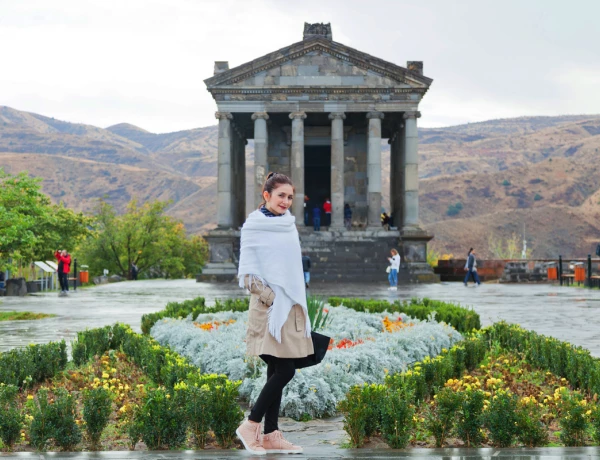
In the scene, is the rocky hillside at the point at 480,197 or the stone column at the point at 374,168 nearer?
the stone column at the point at 374,168

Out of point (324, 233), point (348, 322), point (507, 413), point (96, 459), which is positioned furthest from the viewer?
point (324, 233)

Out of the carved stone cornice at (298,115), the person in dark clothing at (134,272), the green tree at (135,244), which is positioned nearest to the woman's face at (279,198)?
the carved stone cornice at (298,115)

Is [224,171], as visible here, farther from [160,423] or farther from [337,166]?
[160,423]

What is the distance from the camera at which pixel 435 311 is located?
1459 cm

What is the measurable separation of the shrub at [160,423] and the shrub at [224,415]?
28cm

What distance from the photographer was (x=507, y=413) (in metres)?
6.56

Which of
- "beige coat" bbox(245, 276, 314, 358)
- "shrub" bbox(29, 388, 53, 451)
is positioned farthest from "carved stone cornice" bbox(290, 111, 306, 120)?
"shrub" bbox(29, 388, 53, 451)

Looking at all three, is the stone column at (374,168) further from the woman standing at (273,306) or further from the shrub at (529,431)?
the shrub at (529,431)

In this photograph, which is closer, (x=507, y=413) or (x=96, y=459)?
(x=96, y=459)

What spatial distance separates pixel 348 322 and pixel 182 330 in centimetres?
251

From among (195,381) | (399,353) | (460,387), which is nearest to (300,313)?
(195,381)

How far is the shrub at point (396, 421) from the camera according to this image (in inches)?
256

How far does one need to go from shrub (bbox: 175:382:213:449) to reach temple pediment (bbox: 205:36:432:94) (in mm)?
40063

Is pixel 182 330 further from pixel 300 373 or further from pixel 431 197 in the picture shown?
pixel 431 197
